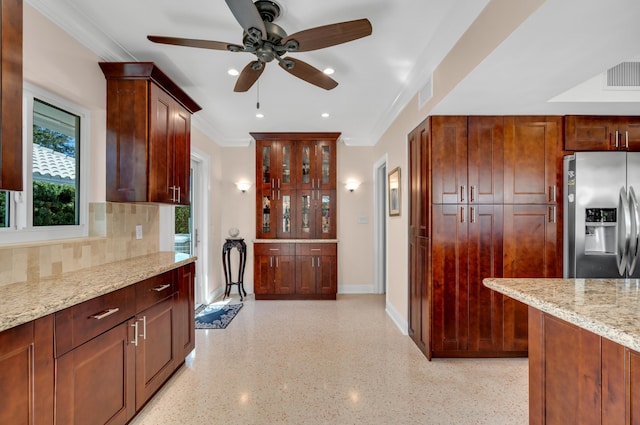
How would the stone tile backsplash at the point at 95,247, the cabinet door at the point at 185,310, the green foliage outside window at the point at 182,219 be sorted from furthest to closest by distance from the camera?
the green foliage outside window at the point at 182,219 < the cabinet door at the point at 185,310 < the stone tile backsplash at the point at 95,247

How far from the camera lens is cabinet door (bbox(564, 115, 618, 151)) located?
2928 mm

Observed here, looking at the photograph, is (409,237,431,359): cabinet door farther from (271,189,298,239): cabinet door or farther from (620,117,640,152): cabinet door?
(271,189,298,239): cabinet door

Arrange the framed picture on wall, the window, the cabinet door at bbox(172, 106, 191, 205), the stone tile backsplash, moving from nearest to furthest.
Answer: the stone tile backsplash
the window
the cabinet door at bbox(172, 106, 191, 205)
the framed picture on wall

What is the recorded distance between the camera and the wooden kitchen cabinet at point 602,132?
2920mm

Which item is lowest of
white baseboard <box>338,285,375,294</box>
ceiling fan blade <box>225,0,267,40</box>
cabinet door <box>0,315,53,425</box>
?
white baseboard <box>338,285,375,294</box>

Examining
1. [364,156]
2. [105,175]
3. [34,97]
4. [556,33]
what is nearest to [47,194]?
[105,175]

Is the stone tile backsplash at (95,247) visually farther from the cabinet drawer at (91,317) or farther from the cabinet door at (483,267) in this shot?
the cabinet door at (483,267)

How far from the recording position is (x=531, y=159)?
2.97 m

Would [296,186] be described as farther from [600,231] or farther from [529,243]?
[600,231]

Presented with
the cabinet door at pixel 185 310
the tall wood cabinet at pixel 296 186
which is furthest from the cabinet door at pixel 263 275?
the cabinet door at pixel 185 310

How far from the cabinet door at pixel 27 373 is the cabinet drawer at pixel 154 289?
67cm

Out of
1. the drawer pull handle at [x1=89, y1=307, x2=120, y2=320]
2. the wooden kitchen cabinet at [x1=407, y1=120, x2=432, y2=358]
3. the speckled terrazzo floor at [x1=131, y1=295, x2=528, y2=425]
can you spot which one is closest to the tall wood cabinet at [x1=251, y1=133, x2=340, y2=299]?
the speckled terrazzo floor at [x1=131, y1=295, x2=528, y2=425]

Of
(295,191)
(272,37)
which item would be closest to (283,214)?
(295,191)

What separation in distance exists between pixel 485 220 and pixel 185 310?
2.70 m
